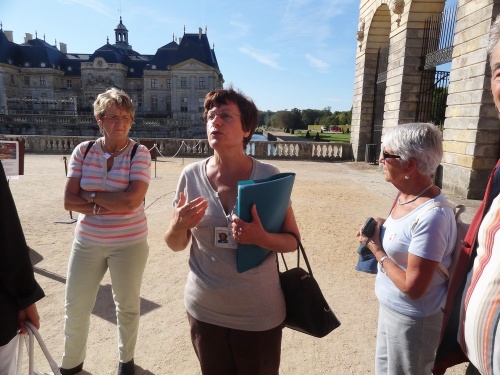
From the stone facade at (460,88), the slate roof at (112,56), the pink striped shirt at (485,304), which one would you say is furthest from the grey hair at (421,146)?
Result: the slate roof at (112,56)

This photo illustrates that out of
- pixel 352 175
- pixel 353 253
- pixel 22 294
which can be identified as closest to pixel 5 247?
pixel 22 294

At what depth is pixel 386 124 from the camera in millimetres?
14023

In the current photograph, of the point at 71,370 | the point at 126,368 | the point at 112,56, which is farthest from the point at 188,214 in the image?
the point at 112,56

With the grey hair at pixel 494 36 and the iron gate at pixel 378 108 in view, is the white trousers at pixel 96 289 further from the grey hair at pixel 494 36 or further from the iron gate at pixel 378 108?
the iron gate at pixel 378 108

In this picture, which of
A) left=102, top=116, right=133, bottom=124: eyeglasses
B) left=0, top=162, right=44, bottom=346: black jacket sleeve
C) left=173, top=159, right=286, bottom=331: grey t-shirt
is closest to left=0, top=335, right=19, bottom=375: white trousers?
left=0, top=162, right=44, bottom=346: black jacket sleeve

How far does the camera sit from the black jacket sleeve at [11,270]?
1361mm

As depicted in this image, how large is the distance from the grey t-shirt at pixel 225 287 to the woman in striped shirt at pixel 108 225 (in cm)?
85

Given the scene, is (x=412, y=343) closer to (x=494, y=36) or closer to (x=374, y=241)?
(x=374, y=241)

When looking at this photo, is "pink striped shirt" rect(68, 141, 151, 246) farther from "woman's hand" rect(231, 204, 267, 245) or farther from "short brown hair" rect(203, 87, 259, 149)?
"woman's hand" rect(231, 204, 267, 245)

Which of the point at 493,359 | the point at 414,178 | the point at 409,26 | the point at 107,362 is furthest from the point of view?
the point at 409,26

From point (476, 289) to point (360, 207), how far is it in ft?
23.2

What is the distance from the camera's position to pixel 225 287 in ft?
5.87

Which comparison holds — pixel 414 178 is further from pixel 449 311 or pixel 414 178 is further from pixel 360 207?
pixel 360 207

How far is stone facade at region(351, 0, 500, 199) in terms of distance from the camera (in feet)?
27.3
